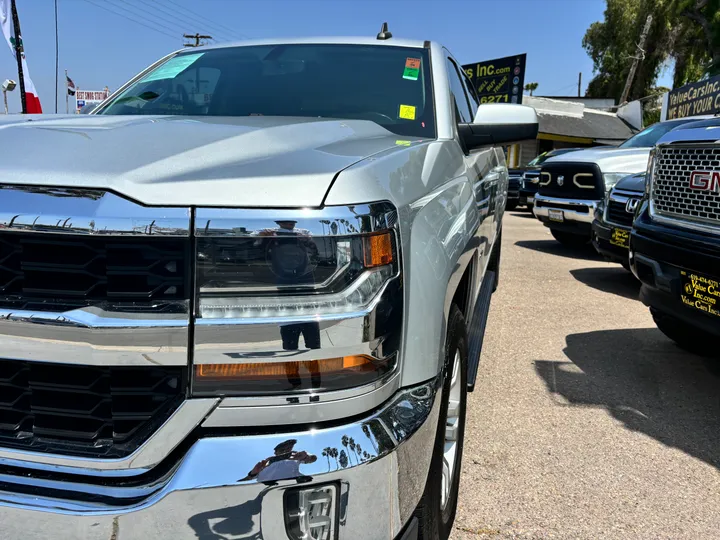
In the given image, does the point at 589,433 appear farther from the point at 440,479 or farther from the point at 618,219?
the point at 618,219

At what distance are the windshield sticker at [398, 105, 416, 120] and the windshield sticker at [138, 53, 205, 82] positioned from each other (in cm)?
124

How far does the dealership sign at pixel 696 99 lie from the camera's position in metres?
14.2

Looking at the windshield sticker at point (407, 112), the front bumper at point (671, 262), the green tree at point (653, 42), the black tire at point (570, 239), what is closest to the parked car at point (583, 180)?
the black tire at point (570, 239)

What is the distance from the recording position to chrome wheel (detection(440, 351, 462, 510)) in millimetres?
1975

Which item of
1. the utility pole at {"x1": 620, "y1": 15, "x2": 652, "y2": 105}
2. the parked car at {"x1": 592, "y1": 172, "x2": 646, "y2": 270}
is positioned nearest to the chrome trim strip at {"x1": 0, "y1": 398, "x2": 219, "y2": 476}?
the parked car at {"x1": 592, "y1": 172, "x2": 646, "y2": 270}

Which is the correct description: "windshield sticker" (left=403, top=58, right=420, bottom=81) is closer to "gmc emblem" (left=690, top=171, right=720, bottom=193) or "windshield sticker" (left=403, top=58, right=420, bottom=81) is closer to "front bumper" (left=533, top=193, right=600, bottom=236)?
"gmc emblem" (left=690, top=171, right=720, bottom=193)

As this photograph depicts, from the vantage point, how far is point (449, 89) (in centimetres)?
260

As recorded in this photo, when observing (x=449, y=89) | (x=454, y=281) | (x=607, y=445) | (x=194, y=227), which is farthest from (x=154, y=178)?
(x=607, y=445)

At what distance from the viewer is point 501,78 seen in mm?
25828

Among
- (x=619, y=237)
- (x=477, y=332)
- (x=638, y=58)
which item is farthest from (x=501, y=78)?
(x=477, y=332)

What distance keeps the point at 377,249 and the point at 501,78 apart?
26882 millimetres

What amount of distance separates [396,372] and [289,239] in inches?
16.2

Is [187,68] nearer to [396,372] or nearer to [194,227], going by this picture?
[194,227]

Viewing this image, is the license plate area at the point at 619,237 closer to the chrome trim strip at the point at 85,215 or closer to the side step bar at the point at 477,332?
the side step bar at the point at 477,332
